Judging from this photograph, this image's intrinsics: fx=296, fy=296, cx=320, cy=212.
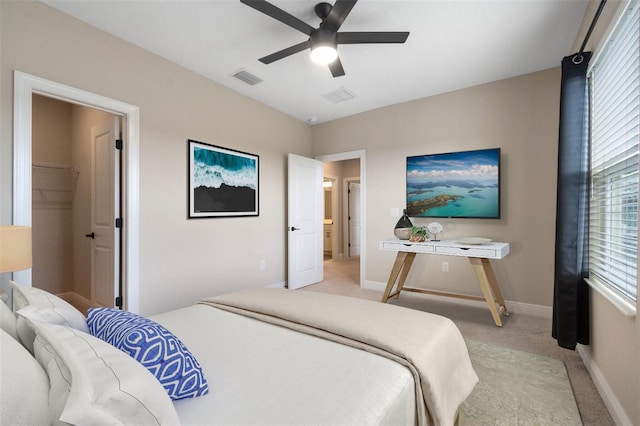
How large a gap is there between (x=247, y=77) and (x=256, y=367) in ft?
10.4

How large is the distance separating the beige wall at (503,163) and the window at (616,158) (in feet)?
3.73

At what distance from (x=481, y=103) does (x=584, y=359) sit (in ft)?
9.03

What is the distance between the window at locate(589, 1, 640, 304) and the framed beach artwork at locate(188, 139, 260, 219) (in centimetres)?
341

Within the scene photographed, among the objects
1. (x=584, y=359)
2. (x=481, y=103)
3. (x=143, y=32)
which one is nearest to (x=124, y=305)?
(x=143, y=32)

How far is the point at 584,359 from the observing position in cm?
218

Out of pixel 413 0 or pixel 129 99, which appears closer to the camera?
pixel 413 0

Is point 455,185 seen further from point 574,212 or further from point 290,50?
point 290,50

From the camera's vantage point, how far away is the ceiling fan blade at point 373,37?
2108mm

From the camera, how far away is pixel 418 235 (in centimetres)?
348

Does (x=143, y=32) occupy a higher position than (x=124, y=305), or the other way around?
(x=143, y=32)

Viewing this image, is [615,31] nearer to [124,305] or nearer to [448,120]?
[448,120]

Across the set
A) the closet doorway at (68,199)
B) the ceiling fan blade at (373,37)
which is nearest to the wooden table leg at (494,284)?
the ceiling fan blade at (373,37)

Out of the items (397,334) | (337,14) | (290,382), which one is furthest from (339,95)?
(290,382)

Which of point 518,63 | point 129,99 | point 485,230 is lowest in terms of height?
point 485,230
